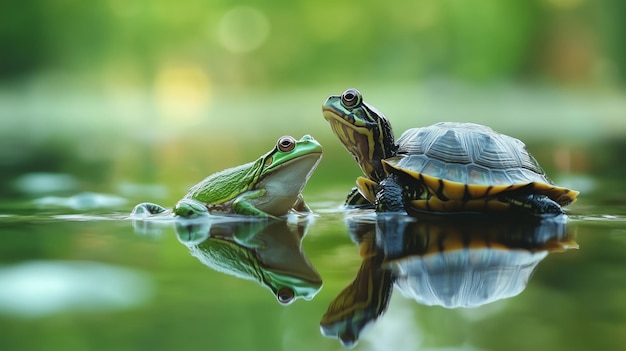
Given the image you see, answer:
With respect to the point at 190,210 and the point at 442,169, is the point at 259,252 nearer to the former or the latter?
the point at 190,210

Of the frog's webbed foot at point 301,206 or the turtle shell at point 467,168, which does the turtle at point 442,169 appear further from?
the frog's webbed foot at point 301,206

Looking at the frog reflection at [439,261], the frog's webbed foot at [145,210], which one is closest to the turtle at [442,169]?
the frog reflection at [439,261]

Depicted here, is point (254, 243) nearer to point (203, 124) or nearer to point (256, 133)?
point (256, 133)

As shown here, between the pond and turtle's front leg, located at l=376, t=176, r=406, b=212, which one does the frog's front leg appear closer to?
the pond

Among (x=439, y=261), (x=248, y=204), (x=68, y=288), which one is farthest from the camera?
(x=248, y=204)

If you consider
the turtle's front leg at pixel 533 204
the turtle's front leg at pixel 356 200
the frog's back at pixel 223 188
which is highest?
the frog's back at pixel 223 188

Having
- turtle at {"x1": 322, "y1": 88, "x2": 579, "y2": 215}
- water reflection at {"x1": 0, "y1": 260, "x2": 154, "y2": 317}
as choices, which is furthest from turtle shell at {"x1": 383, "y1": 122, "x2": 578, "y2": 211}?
water reflection at {"x1": 0, "y1": 260, "x2": 154, "y2": 317}

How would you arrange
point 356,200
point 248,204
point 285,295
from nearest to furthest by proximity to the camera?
point 285,295 < point 248,204 < point 356,200

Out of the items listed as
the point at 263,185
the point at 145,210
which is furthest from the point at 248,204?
the point at 145,210
